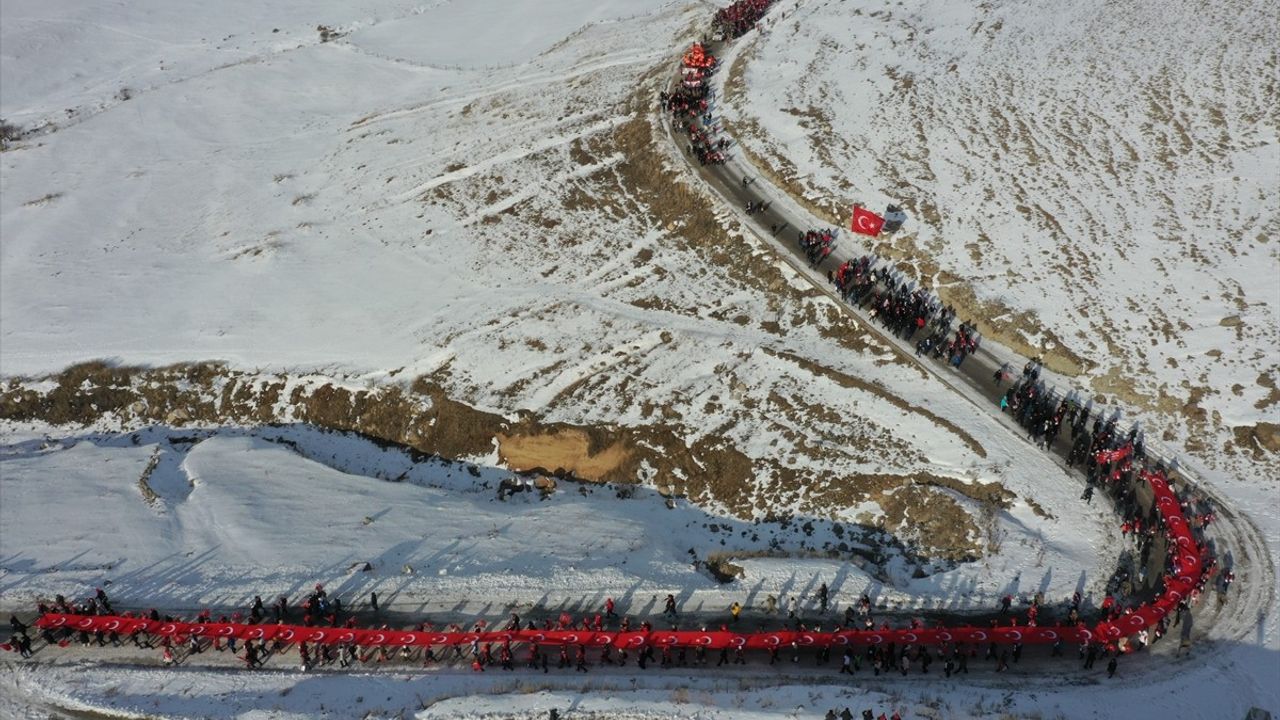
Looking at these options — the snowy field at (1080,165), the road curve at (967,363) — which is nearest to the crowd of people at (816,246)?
the road curve at (967,363)

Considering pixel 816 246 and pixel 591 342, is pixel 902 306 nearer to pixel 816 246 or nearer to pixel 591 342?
pixel 816 246

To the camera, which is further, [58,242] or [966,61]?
[966,61]

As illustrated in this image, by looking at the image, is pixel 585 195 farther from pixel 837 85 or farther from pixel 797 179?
pixel 837 85

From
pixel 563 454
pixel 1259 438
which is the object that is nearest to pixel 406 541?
pixel 563 454

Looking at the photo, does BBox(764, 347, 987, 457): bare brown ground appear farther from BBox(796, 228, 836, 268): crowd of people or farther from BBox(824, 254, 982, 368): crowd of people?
BBox(796, 228, 836, 268): crowd of people

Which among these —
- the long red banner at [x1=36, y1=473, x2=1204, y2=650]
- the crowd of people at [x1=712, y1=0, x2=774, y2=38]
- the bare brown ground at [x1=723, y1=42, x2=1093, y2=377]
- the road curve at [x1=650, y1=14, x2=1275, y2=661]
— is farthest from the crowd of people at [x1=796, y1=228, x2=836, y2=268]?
the crowd of people at [x1=712, y1=0, x2=774, y2=38]

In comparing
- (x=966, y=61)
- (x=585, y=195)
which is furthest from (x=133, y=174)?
(x=966, y=61)

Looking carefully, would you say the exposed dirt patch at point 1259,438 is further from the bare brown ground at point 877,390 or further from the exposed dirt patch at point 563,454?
the exposed dirt patch at point 563,454
